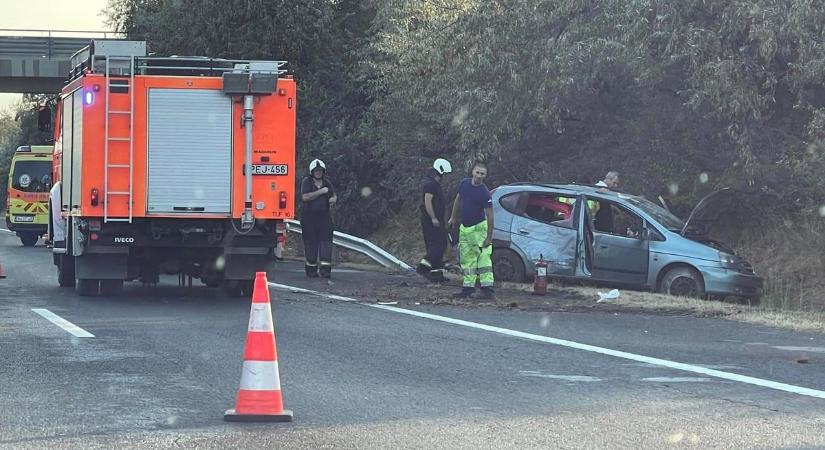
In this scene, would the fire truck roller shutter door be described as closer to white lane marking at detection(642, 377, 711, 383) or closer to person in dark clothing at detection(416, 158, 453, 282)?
person in dark clothing at detection(416, 158, 453, 282)

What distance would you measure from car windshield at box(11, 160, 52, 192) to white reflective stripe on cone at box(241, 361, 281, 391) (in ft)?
88.8

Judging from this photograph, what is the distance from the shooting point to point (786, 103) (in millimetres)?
18656

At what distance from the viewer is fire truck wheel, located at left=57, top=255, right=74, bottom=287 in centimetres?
1623

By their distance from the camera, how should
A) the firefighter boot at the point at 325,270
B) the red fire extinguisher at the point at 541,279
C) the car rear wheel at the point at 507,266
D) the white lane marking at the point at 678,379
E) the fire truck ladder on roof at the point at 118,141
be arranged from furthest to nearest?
the firefighter boot at the point at 325,270
the car rear wheel at the point at 507,266
the red fire extinguisher at the point at 541,279
the fire truck ladder on roof at the point at 118,141
the white lane marking at the point at 678,379

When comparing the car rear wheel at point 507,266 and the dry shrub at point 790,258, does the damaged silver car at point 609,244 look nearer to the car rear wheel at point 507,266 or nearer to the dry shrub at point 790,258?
the car rear wheel at point 507,266

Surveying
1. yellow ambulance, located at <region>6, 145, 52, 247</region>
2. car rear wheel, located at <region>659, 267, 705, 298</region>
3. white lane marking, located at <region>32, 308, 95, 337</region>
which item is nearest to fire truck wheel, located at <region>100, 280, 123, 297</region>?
white lane marking, located at <region>32, 308, 95, 337</region>

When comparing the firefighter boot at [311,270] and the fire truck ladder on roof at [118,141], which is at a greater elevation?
the fire truck ladder on roof at [118,141]

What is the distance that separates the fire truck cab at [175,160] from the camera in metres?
13.9

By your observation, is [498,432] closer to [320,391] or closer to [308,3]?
[320,391]

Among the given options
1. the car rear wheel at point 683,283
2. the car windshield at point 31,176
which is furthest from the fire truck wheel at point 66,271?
the car windshield at point 31,176

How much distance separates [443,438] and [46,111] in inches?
497

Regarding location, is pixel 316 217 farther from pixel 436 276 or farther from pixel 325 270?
pixel 436 276

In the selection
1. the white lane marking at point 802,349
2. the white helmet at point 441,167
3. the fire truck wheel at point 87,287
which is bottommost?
the white lane marking at point 802,349

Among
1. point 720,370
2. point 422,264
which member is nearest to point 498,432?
point 720,370
